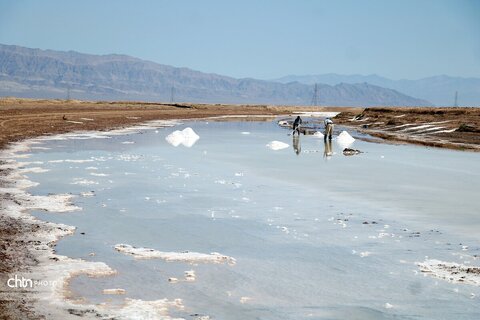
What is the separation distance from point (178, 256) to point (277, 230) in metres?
3.11

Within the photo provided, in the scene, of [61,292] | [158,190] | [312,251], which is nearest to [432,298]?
[312,251]

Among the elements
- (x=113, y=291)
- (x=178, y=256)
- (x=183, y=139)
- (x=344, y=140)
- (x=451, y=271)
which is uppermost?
(x=344, y=140)

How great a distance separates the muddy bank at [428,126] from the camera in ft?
137

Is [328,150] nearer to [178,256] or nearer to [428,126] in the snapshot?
[428,126]

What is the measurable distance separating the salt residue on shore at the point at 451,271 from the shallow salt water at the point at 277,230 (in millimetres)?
210

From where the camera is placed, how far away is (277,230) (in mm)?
13617

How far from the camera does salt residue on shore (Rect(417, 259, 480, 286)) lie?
1018 centimetres

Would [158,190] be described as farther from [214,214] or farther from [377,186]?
[377,186]

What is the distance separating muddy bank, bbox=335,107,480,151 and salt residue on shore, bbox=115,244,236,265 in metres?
28.8

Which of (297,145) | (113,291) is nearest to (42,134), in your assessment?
(297,145)

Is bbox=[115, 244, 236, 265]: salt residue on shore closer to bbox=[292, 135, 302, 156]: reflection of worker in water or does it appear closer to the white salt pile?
the white salt pile

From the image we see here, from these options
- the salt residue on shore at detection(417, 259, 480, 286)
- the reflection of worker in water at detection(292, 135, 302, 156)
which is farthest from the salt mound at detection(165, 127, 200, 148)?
the salt residue on shore at detection(417, 259, 480, 286)

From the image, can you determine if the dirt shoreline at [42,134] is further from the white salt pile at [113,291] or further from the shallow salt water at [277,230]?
the white salt pile at [113,291]

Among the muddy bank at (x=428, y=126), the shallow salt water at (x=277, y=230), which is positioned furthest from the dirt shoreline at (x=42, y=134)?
the shallow salt water at (x=277, y=230)
